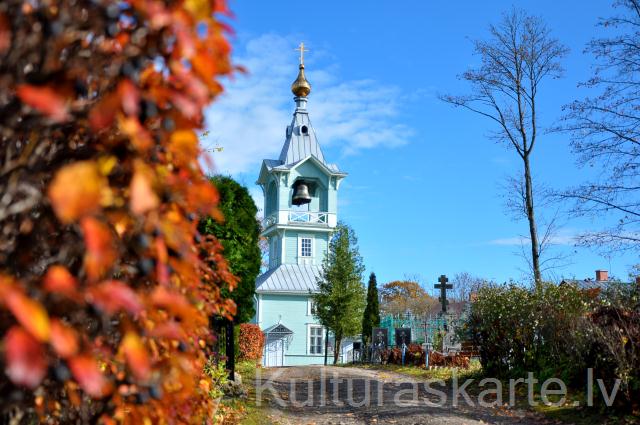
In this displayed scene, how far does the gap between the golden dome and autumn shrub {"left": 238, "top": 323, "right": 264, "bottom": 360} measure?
→ 59.9 ft

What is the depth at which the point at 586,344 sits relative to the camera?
9766 millimetres

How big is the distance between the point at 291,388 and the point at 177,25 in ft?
44.3

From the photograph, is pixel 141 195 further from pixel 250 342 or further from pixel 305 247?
pixel 305 247

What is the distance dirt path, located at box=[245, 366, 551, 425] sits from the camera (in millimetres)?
8898

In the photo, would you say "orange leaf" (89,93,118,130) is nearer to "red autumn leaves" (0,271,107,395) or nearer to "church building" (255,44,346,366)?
"red autumn leaves" (0,271,107,395)

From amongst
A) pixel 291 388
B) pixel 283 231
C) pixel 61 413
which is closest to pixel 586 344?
pixel 291 388

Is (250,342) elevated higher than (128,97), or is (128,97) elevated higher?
(128,97)

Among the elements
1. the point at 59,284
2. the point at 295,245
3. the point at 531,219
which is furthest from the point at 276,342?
the point at 59,284

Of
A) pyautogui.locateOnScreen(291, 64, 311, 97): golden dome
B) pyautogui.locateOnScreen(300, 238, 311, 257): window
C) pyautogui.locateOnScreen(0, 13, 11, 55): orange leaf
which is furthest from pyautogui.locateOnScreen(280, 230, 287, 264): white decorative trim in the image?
pyautogui.locateOnScreen(0, 13, 11, 55): orange leaf

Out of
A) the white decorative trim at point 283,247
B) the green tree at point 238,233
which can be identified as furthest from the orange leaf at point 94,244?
the white decorative trim at point 283,247

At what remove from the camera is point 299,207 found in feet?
121

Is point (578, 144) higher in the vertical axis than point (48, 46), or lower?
higher

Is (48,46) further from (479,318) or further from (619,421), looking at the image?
(479,318)

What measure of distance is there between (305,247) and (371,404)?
87.9 feet
